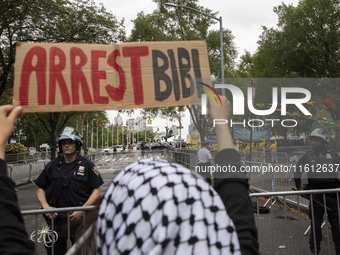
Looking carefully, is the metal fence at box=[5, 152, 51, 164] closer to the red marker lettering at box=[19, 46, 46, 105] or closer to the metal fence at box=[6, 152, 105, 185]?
the metal fence at box=[6, 152, 105, 185]

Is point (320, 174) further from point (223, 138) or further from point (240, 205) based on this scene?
point (240, 205)

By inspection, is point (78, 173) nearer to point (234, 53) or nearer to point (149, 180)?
point (149, 180)

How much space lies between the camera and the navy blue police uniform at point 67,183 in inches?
136

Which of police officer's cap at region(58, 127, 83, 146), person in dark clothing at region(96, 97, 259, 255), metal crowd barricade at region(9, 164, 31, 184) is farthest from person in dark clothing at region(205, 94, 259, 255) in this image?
metal crowd barricade at region(9, 164, 31, 184)

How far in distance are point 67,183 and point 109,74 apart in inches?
71.2

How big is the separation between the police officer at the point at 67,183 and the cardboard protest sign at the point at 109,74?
1.60 meters

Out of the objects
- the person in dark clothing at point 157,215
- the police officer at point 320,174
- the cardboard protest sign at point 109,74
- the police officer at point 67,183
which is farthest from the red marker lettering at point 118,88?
the police officer at point 320,174

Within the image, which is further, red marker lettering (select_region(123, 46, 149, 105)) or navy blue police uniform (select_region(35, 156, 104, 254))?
navy blue police uniform (select_region(35, 156, 104, 254))

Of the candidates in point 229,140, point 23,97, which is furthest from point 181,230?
point 23,97

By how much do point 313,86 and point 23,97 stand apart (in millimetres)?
16213

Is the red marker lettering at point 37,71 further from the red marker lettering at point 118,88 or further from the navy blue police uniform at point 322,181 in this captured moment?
the navy blue police uniform at point 322,181

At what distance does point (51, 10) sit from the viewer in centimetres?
1198

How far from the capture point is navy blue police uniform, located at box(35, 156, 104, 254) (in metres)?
3.46

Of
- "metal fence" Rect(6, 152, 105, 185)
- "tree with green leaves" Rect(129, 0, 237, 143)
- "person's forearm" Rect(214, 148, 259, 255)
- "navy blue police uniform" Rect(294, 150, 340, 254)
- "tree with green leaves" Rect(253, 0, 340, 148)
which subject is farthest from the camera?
"tree with green leaves" Rect(129, 0, 237, 143)
